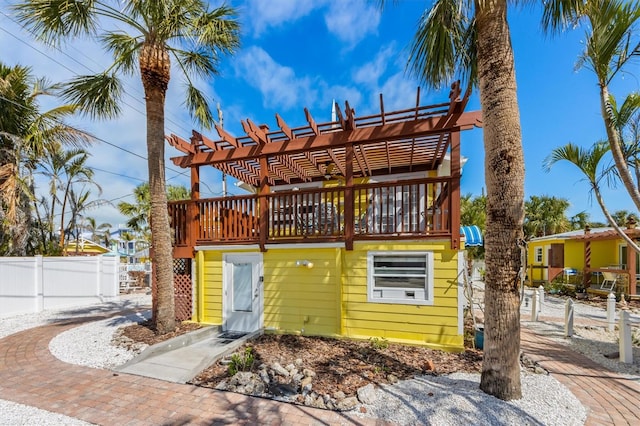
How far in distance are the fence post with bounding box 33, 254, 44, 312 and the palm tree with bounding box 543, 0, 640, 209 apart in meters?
14.2

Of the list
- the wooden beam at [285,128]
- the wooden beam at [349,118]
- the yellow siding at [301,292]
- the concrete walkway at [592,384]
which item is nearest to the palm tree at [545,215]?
the concrete walkway at [592,384]

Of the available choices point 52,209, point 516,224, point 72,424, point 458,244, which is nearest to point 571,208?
point 458,244

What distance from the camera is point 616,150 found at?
4918mm

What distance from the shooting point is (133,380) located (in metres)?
4.43

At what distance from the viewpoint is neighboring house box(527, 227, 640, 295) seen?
39.1ft

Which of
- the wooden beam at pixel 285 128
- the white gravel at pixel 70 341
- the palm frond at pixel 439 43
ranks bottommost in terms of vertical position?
the white gravel at pixel 70 341

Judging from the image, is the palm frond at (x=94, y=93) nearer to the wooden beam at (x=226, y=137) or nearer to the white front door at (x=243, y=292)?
the wooden beam at (x=226, y=137)

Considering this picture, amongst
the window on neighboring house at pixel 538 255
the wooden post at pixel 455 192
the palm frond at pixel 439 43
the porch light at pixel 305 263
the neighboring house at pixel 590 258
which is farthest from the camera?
the window on neighboring house at pixel 538 255

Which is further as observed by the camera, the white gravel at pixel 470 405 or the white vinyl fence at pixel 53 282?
the white vinyl fence at pixel 53 282

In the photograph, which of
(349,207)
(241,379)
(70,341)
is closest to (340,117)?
(349,207)

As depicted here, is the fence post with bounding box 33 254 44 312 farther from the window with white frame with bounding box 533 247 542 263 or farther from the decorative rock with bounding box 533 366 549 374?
the window with white frame with bounding box 533 247 542 263

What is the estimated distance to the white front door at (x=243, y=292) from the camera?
22.7 feet

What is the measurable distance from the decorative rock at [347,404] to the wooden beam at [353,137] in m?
4.72

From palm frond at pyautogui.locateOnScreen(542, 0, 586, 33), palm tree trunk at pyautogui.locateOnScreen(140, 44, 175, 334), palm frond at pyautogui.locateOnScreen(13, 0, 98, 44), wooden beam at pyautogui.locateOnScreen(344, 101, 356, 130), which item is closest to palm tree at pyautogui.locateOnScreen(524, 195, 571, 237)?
palm frond at pyautogui.locateOnScreen(542, 0, 586, 33)
